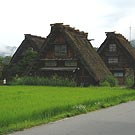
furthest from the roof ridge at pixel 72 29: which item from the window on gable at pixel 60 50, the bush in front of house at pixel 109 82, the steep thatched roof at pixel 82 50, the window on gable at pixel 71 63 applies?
the bush in front of house at pixel 109 82

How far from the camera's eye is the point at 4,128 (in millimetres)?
10664

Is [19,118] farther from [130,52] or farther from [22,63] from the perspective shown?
[130,52]

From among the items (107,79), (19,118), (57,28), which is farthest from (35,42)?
(19,118)

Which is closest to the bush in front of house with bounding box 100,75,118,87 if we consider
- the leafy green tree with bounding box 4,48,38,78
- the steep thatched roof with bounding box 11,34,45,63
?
the leafy green tree with bounding box 4,48,38,78

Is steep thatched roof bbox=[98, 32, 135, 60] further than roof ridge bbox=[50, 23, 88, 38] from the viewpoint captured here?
Yes

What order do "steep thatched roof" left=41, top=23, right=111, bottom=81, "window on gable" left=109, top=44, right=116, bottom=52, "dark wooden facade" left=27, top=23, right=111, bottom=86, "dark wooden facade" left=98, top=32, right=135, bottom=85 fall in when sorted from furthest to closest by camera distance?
"window on gable" left=109, top=44, right=116, bottom=52 → "dark wooden facade" left=98, top=32, right=135, bottom=85 → "dark wooden facade" left=27, top=23, right=111, bottom=86 → "steep thatched roof" left=41, top=23, right=111, bottom=81

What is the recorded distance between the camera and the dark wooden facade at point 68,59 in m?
47.0

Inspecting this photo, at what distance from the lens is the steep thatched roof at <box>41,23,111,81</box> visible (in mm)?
46438

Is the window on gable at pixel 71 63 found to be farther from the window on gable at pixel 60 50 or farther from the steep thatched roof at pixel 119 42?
the steep thatched roof at pixel 119 42

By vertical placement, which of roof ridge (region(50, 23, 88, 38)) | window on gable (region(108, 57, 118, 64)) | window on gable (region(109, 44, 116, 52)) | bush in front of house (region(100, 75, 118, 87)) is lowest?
bush in front of house (region(100, 75, 118, 87))

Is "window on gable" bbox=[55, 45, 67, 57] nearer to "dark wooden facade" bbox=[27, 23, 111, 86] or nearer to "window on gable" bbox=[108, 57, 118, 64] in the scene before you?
"dark wooden facade" bbox=[27, 23, 111, 86]

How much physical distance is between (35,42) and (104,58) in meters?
11.5

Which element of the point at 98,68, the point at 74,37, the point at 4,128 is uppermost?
the point at 74,37

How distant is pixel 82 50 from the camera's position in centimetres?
4797
